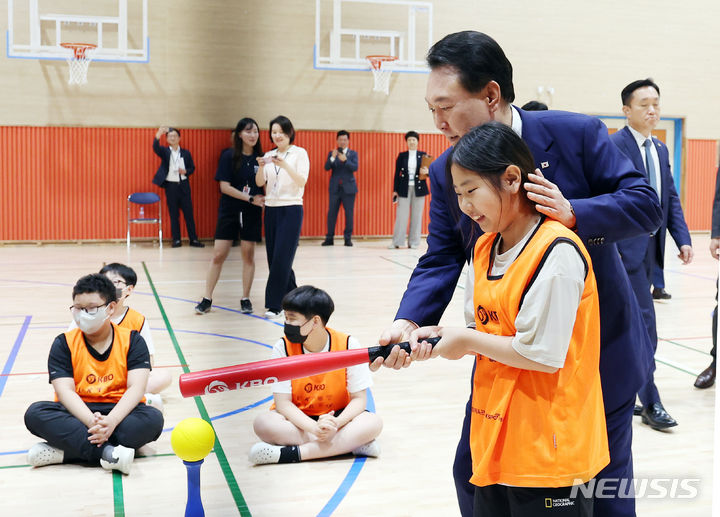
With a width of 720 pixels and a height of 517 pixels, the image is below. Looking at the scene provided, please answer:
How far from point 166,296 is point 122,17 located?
459 cm

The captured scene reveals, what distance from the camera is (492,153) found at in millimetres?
1283

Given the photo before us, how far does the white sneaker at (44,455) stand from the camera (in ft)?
9.30

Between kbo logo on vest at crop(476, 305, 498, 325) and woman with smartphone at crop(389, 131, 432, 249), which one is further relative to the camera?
woman with smartphone at crop(389, 131, 432, 249)

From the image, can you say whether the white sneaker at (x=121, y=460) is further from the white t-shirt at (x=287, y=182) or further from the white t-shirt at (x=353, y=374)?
the white t-shirt at (x=287, y=182)

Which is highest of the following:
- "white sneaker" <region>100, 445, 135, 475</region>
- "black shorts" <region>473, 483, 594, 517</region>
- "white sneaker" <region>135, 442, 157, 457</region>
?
"black shorts" <region>473, 483, 594, 517</region>

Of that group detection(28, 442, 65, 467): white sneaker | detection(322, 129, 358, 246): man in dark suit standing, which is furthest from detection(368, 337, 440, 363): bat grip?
detection(322, 129, 358, 246): man in dark suit standing

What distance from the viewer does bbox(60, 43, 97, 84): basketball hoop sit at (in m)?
9.27

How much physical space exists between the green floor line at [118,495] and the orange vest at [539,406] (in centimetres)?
152

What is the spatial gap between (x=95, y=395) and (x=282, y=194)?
2.54 metres

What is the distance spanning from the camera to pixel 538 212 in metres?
1.36

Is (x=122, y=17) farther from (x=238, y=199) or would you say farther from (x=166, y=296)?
(x=238, y=199)

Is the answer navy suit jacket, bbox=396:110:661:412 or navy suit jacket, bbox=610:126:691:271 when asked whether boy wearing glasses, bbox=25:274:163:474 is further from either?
navy suit jacket, bbox=610:126:691:271

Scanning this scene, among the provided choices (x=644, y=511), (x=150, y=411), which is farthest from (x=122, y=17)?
(x=644, y=511)

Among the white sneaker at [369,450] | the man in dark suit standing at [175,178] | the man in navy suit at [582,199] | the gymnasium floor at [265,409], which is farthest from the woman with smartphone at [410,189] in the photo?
the man in navy suit at [582,199]
